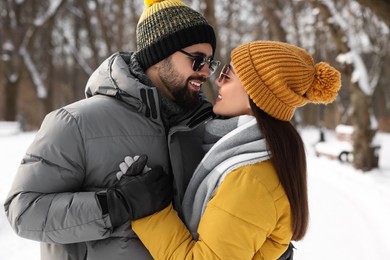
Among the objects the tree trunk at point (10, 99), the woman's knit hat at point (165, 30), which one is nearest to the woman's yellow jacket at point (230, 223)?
the woman's knit hat at point (165, 30)

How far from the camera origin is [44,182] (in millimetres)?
1729

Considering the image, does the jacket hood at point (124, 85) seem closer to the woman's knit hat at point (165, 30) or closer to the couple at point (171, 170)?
the couple at point (171, 170)

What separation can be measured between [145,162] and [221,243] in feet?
1.60

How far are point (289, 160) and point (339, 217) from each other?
4.98m

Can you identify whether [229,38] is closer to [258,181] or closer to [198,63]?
[198,63]

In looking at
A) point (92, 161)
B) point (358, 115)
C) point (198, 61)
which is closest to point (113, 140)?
point (92, 161)

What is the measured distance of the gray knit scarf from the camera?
1.81 metres

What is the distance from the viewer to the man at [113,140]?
172 centimetres

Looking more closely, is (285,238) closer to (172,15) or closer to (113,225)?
(113,225)

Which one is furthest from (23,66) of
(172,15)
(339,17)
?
(172,15)

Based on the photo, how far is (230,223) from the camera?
167cm

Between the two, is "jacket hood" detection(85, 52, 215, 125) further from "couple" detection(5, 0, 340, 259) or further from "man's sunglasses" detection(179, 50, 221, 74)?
"man's sunglasses" detection(179, 50, 221, 74)

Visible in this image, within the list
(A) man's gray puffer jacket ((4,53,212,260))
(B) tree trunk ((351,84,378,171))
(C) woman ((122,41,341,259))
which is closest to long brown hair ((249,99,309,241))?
(C) woman ((122,41,341,259))

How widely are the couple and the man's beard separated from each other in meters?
0.08
